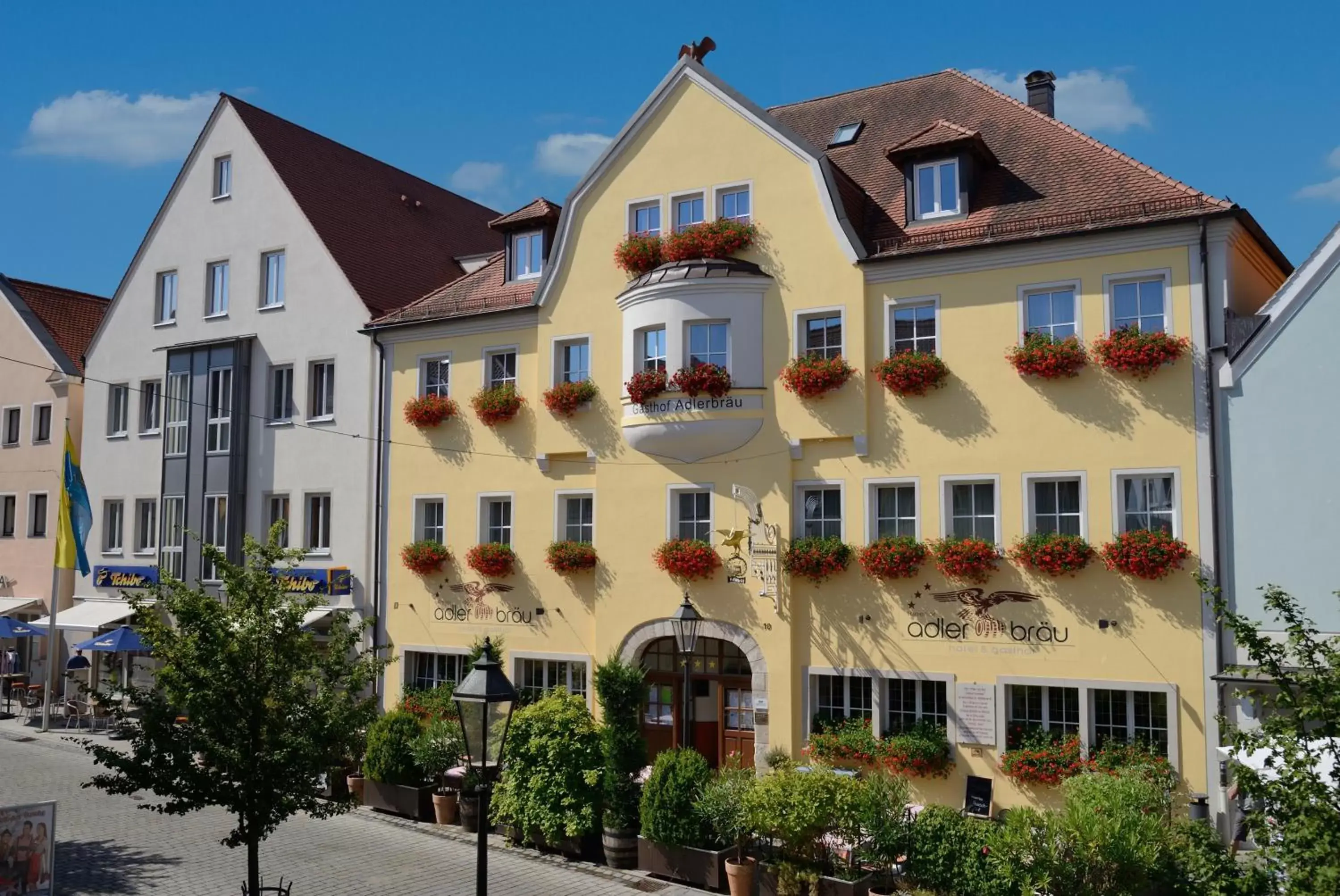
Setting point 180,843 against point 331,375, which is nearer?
point 180,843

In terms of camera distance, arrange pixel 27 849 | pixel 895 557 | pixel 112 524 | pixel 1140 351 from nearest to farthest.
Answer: pixel 27 849, pixel 1140 351, pixel 895 557, pixel 112 524

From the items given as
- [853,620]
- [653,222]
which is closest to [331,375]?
[653,222]

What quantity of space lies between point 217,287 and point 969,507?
20.3 m

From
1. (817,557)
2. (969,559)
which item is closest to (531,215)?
(817,557)

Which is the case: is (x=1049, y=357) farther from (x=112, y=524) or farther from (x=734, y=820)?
(x=112, y=524)

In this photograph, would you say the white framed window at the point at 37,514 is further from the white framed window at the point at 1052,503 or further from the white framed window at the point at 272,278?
the white framed window at the point at 1052,503

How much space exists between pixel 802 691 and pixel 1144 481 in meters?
6.64

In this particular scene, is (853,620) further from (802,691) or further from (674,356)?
(674,356)

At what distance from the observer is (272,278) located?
96.5 ft

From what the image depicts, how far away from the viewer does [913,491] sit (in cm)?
2030

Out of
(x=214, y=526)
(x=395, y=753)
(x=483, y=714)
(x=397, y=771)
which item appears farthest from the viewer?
(x=214, y=526)

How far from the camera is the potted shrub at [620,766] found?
16984mm

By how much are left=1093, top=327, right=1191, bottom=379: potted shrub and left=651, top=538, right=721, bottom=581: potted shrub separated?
746cm

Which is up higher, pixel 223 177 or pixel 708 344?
pixel 223 177
